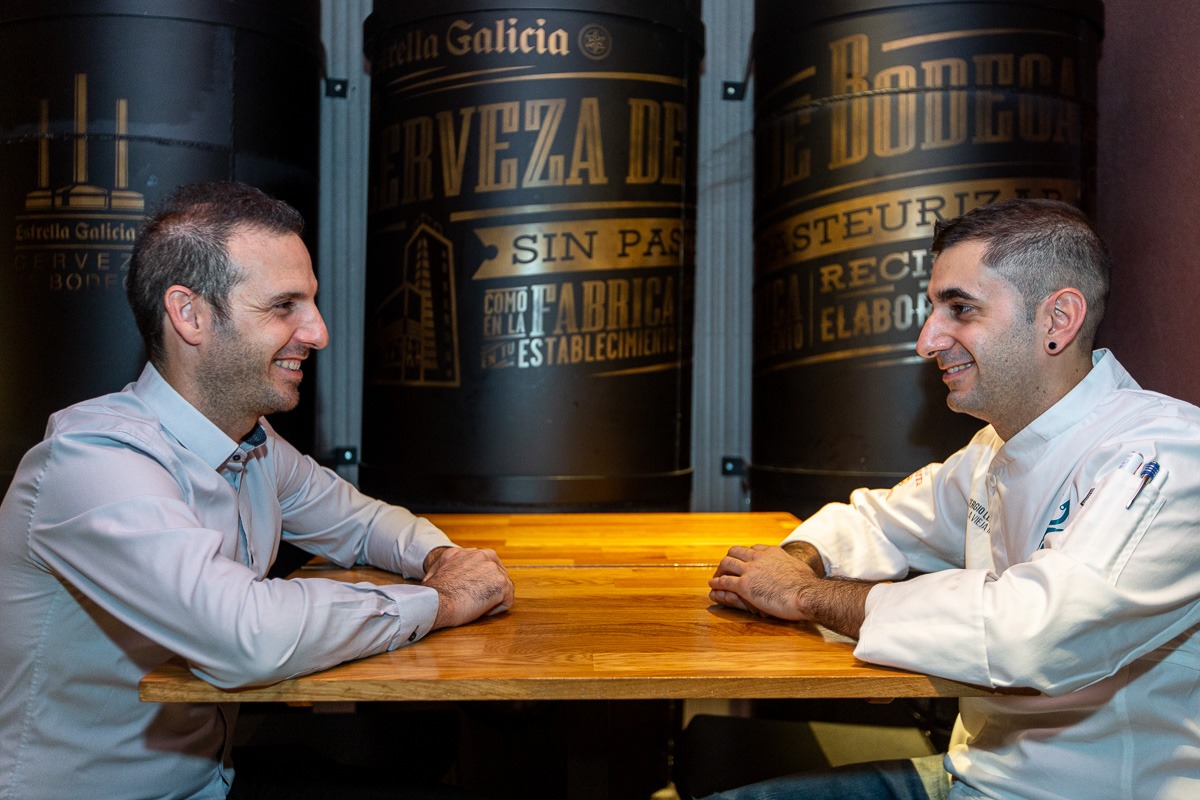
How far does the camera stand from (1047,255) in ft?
5.22

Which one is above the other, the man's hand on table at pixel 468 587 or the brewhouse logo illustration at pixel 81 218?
the brewhouse logo illustration at pixel 81 218

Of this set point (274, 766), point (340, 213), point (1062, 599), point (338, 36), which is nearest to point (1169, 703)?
point (1062, 599)

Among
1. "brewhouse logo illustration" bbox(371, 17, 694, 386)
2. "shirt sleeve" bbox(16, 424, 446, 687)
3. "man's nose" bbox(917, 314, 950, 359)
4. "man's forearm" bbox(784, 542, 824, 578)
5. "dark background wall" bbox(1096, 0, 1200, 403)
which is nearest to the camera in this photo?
"shirt sleeve" bbox(16, 424, 446, 687)

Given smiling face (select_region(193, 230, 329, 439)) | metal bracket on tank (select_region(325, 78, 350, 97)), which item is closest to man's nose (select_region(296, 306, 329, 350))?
smiling face (select_region(193, 230, 329, 439))

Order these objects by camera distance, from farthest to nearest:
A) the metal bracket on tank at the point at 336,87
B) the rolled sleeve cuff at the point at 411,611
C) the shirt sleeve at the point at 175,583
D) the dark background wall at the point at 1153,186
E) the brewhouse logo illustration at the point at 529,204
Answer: the metal bracket on tank at the point at 336,87
the brewhouse logo illustration at the point at 529,204
the dark background wall at the point at 1153,186
the rolled sleeve cuff at the point at 411,611
the shirt sleeve at the point at 175,583

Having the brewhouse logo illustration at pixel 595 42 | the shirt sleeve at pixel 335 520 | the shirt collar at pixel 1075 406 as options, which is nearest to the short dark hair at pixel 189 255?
the shirt sleeve at pixel 335 520

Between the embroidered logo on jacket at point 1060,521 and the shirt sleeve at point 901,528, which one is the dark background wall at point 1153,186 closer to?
the shirt sleeve at point 901,528

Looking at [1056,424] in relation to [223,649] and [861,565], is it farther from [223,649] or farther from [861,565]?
[223,649]

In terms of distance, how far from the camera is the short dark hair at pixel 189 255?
1.58m

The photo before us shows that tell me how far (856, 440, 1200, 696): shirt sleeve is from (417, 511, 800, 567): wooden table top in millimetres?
768

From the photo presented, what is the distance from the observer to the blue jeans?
1577 mm

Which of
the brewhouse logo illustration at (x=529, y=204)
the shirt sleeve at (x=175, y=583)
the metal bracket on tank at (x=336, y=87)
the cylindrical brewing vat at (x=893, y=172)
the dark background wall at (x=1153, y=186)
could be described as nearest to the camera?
the shirt sleeve at (x=175, y=583)

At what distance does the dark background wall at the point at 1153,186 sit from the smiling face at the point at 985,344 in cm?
135

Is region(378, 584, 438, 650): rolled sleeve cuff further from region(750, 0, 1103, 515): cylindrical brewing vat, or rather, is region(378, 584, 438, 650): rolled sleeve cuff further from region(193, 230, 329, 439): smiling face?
region(750, 0, 1103, 515): cylindrical brewing vat
